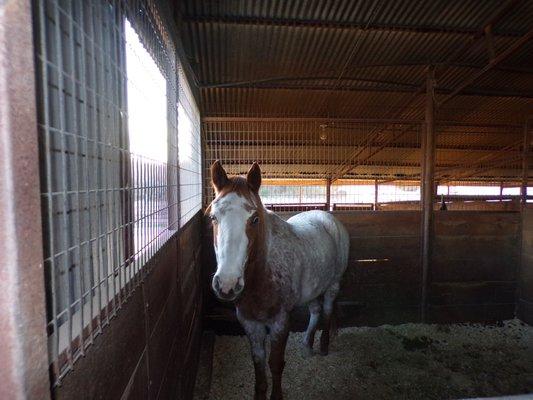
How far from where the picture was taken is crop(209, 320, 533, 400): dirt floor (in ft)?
9.38

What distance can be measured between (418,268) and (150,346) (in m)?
3.91

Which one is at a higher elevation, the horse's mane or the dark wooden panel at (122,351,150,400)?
the horse's mane

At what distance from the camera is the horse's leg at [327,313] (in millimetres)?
3455

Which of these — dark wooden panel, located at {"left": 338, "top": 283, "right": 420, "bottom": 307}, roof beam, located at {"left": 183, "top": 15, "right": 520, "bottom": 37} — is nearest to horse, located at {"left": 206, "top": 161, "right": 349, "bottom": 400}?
dark wooden panel, located at {"left": 338, "top": 283, "right": 420, "bottom": 307}

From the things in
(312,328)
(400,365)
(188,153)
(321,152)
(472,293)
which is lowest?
(400,365)

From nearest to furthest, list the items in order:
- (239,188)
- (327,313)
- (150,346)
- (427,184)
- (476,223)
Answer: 1. (150,346)
2. (239,188)
3. (327,313)
4. (427,184)
5. (476,223)

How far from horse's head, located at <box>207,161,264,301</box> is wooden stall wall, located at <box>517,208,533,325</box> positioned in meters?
4.30

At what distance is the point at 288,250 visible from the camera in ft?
8.48

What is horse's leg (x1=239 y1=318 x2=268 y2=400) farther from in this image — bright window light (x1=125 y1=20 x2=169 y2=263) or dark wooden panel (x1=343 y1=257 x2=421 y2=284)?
dark wooden panel (x1=343 y1=257 x2=421 y2=284)

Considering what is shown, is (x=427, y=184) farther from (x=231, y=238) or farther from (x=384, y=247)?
(x=231, y=238)

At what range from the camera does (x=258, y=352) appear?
2492 millimetres

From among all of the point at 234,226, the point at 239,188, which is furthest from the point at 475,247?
the point at 234,226

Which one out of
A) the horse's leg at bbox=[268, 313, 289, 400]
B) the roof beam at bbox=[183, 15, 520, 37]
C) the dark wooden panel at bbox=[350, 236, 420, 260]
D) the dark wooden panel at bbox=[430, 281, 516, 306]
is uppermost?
the roof beam at bbox=[183, 15, 520, 37]

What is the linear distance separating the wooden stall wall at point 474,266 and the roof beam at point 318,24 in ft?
8.05
